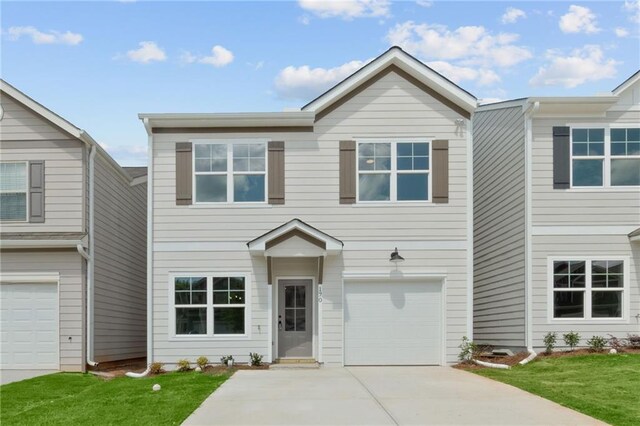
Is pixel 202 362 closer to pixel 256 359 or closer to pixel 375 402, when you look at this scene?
pixel 256 359

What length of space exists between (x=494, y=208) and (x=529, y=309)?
3364 mm

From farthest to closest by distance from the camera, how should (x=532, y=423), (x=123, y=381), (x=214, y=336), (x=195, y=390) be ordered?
(x=214, y=336)
(x=123, y=381)
(x=195, y=390)
(x=532, y=423)

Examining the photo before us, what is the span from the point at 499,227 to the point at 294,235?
5.67 metres

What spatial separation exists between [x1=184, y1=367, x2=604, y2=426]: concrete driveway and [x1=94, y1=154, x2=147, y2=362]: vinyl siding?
5004 millimetres

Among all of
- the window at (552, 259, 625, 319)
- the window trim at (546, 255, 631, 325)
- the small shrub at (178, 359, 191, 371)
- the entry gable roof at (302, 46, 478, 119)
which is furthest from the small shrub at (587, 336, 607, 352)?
the small shrub at (178, 359, 191, 371)

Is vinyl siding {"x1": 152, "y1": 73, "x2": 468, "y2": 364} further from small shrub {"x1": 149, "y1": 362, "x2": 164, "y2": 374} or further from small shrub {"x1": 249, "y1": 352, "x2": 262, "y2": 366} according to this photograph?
small shrub {"x1": 249, "y1": 352, "x2": 262, "y2": 366}

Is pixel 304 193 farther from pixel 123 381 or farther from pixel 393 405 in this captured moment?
pixel 393 405

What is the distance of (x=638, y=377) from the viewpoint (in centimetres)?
1164

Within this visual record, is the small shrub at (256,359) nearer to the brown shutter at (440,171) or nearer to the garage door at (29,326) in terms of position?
the garage door at (29,326)

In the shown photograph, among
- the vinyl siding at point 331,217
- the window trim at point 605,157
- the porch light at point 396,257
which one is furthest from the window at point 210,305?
the window trim at point 605,157

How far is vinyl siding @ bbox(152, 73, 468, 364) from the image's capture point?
15.6m

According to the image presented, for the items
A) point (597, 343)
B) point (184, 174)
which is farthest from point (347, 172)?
point (597, 343)

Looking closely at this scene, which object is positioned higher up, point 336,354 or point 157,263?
point 157,263

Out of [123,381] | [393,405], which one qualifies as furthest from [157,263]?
[393,405]
